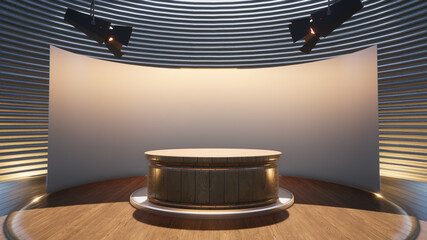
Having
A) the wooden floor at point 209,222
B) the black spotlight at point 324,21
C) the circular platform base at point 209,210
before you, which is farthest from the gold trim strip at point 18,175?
the black spotlight at point 324,21

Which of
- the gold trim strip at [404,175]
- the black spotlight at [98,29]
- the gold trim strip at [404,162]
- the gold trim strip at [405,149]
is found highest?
the black spotlight at [98,29]

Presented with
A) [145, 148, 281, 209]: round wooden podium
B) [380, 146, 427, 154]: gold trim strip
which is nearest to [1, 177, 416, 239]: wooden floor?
[145, 148, 281, 209]: round wooden podium

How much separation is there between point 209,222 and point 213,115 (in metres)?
3.93

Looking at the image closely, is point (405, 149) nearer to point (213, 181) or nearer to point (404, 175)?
point (404, 175)

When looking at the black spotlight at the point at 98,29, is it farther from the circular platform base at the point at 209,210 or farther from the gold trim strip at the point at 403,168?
the gold trim strip at the point at 403,168

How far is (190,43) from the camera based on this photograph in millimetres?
7156

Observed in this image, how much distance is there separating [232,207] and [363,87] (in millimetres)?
3773

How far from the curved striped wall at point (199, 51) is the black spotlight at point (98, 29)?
1994 mm

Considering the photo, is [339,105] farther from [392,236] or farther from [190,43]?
[190,43]

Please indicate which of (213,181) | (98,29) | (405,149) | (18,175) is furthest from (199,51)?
(405,149)

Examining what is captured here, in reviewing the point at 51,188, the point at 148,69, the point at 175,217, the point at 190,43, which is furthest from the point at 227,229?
the point at 190,43

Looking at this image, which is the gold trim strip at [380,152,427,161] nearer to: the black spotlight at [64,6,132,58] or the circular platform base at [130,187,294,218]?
the circular platform base at [130,187,294,218]

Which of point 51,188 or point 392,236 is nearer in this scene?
point 392,236

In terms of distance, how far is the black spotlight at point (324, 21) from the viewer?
3.83 m
